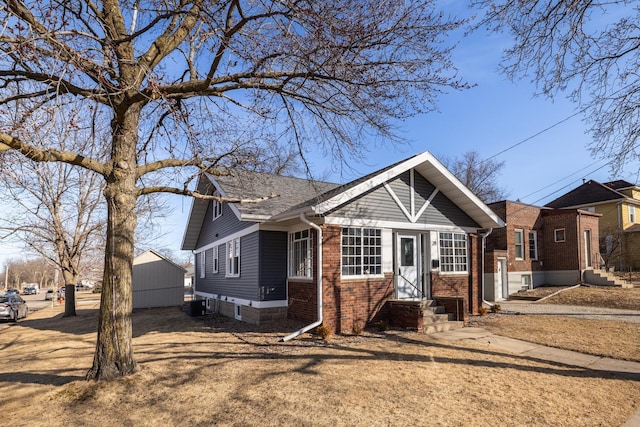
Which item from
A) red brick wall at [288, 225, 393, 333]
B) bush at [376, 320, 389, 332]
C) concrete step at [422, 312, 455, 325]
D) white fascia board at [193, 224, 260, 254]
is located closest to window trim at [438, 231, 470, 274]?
concrete step at [422, 312, 455, 325]

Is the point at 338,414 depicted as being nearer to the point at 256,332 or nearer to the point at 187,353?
the point at 187,353

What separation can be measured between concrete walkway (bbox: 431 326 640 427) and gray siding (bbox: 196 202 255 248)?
7424 mm

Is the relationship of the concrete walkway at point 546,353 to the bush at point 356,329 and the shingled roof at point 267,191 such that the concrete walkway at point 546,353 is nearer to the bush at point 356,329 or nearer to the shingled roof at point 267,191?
the bush at point 356,329

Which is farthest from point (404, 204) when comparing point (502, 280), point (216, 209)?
point (502, 280)

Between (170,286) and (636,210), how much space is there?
36.5 metres

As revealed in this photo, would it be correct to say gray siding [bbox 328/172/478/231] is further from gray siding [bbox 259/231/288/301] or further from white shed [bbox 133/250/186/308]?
white shed [bbox 133/250/186/308]

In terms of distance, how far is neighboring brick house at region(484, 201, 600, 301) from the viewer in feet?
69.5

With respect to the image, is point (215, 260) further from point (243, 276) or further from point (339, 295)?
point (339, 295)

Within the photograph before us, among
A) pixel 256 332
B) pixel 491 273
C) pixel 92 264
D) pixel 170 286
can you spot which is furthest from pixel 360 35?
pixel 92 264

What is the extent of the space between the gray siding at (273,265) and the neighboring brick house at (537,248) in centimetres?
1183

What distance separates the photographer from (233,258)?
1588 cm

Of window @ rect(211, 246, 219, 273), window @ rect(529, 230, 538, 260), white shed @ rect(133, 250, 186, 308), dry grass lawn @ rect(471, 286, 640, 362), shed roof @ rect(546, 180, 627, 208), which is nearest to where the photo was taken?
dry grass lawn @ rect(471, 286, 640, 362)

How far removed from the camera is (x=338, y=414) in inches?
214

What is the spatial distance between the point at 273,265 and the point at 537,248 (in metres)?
17.8
